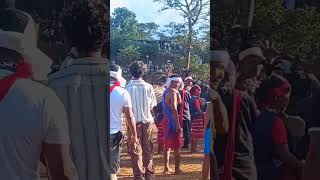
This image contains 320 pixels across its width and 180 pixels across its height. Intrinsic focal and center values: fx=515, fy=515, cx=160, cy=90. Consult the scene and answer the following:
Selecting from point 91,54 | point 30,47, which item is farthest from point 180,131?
point 30,47

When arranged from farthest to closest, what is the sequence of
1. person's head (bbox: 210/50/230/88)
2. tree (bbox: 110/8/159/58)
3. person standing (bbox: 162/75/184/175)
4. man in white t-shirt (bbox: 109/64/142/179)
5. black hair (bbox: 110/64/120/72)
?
person standing (bbox: 162/75/184/175), tree (bbox: 110/8/159/58), black hair (bbox: 110/64/120/72), man in white t-shirt (bbox: 109/64/142/179), person's head (bbox: 210/50/230/88)

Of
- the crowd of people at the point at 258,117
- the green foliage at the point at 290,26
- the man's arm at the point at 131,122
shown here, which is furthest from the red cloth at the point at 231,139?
the man's arm at the point at 131,122

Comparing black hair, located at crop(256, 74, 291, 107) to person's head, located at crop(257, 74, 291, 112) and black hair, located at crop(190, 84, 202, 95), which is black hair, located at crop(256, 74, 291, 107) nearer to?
person's head, located at crop(257, 74, 291, 112)

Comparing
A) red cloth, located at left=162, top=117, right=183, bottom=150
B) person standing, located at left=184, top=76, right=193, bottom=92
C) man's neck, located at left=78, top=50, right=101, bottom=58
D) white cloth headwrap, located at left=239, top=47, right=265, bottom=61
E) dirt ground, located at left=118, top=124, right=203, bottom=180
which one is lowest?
dirt ground, located at left=118, top=124, right=203, bottom=180

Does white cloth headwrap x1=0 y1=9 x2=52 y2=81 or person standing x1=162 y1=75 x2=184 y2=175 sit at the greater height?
white cloth headwrap x1=0 y1=9 x2=52 y2=81

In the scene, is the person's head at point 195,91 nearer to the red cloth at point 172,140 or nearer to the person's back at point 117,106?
the red cloth at point 172,140

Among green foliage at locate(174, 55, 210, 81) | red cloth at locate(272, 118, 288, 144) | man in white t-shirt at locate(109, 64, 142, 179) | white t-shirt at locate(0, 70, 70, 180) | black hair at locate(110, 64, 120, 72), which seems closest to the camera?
white t-shirt at locate(0, 70, 70, 180)

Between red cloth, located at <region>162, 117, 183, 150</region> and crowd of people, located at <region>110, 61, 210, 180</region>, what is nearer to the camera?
crowd of people, located at <region>110, 61, 210, 180</region>

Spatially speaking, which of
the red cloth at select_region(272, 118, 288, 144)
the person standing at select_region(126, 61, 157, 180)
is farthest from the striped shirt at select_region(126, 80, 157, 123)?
the red cloth at select_region(272, 118, 288, 144)

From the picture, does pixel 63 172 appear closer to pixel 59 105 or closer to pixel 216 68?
pixel 59 105

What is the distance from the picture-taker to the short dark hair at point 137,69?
13.8ft

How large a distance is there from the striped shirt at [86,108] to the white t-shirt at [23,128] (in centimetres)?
14

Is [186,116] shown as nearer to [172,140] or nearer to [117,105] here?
[172,140]

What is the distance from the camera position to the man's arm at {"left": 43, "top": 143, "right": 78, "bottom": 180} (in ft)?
9.13
